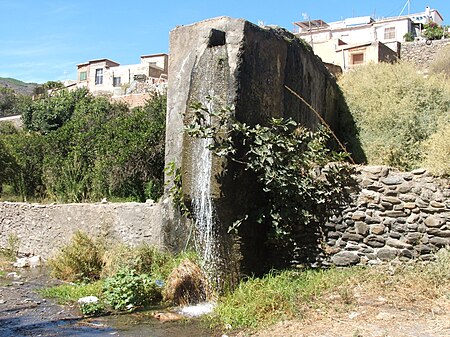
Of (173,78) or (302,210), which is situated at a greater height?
(173,78)

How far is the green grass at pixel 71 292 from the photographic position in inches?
350

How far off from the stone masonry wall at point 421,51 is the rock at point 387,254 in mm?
23420

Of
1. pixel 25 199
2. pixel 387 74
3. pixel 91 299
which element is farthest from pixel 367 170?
pixel 25 199

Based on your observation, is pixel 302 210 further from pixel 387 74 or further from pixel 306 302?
pixel 387 74

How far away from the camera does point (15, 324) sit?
24.6 ft

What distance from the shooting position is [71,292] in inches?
358

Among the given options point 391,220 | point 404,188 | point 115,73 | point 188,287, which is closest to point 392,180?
point 404,188

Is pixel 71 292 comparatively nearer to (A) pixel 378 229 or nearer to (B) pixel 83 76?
(A) pixel 378 229

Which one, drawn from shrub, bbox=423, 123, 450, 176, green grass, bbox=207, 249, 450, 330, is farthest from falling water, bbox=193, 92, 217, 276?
shrub, bbox=423, 123, 450, 176

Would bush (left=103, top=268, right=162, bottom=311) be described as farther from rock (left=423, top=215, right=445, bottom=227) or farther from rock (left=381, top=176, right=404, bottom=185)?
rock (left=423, top=215, right=445, bottom=227)

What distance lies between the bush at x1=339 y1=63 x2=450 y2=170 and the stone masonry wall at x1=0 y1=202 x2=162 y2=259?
20.4ft

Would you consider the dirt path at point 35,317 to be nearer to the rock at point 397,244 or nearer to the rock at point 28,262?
the rock at point 28,262

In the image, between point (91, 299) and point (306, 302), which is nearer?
point (306, 302)

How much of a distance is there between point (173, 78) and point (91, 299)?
178 inches
